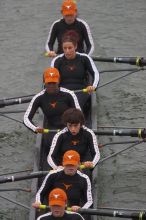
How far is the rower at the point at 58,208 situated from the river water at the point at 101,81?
234 centimetres

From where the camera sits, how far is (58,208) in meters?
13.9

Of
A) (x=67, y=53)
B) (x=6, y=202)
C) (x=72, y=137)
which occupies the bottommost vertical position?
(x=6, y=202)

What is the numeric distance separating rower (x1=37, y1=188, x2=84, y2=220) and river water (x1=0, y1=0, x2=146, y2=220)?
2341 millimetres

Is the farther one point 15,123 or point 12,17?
point 12,17

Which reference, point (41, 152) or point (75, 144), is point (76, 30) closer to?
point (41, 152)

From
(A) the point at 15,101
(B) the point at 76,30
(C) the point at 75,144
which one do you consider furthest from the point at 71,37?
(C) the point at 75,144

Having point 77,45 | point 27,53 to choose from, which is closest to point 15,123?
point 77,45

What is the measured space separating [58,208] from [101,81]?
22.5 feet

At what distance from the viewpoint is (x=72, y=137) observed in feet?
51.6

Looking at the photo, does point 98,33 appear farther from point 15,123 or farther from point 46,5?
point 15,123

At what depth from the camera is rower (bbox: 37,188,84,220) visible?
13867 millimetres

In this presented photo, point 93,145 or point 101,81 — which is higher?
point 101,81

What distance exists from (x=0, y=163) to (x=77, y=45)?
266cm

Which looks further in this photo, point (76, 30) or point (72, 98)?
point (76, 30)
